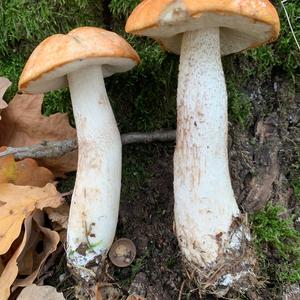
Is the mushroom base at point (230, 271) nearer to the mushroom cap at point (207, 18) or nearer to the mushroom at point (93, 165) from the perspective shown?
the mushroom at point (93, 165)

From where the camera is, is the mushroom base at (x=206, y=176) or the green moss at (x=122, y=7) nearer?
the mushroom base at (x=206, y=176)

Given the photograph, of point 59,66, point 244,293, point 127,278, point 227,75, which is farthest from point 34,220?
point 227,75

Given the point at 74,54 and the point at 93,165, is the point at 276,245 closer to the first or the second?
the point at 93,165

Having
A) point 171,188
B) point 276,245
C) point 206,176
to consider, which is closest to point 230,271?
point 276,245

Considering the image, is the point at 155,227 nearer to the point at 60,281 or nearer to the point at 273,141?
the point at 60,281

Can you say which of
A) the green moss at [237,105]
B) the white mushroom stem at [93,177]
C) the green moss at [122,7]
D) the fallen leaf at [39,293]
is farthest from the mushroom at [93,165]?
the green moss at [237,105]

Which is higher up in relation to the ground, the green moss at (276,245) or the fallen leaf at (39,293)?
the fallen leaf at (39,293)
